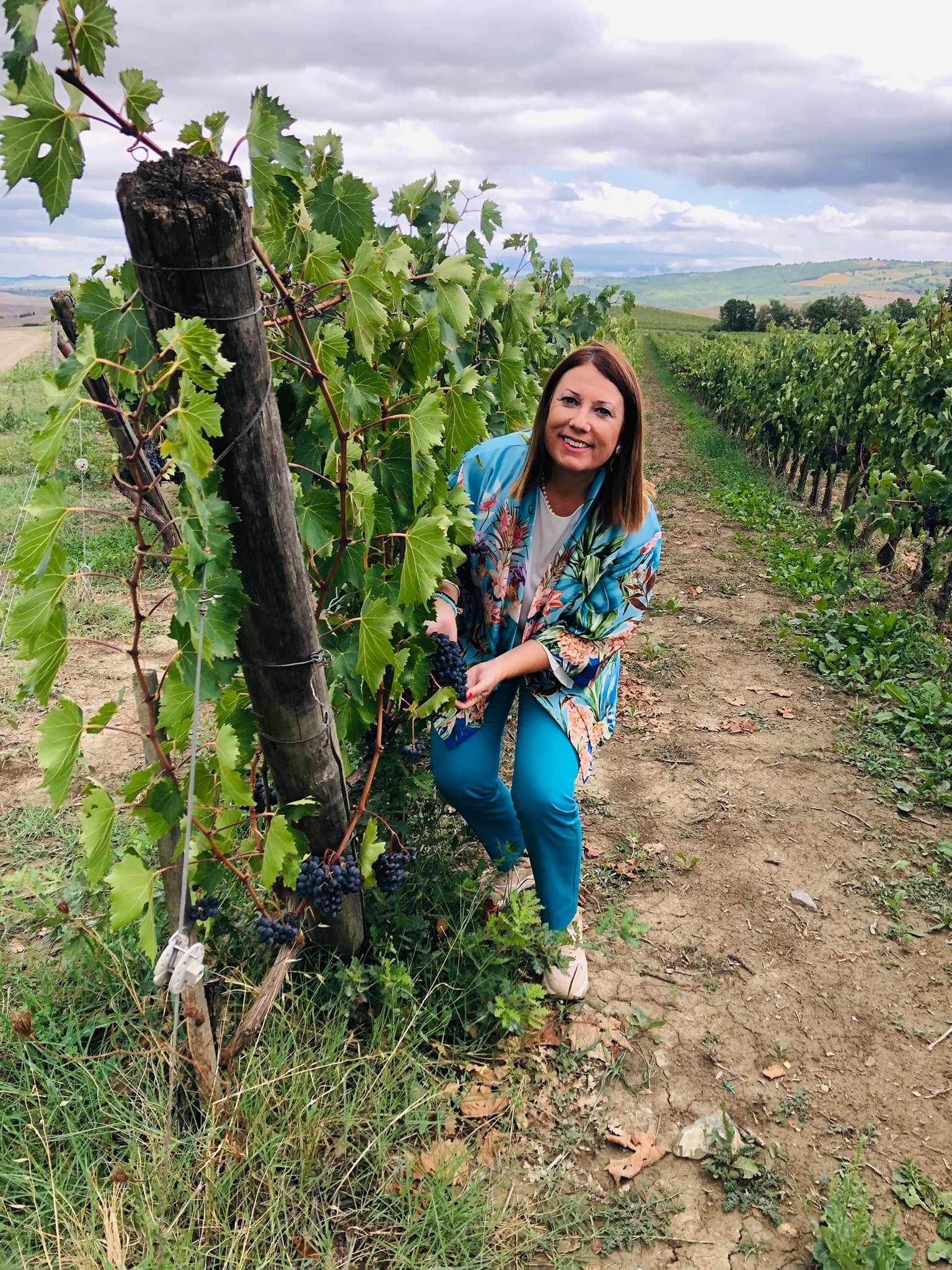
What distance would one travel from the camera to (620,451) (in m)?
2.64

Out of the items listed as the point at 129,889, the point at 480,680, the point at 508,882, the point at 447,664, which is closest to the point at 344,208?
the point at 447,664

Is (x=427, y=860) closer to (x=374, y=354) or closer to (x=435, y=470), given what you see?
(x=435, y=470)

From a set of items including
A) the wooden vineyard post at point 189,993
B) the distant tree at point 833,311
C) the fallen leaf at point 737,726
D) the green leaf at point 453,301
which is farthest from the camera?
the distant tree at point 833,311

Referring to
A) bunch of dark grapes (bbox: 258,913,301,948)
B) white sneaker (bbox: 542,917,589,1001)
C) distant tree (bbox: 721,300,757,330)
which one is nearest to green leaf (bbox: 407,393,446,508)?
bunch of dark grapes (bbox: 258,913,301,948)

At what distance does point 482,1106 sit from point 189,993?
946mm

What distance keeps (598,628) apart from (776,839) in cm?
162

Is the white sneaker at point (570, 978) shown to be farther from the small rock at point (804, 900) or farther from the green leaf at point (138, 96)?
the green leaf at point (138, 96)

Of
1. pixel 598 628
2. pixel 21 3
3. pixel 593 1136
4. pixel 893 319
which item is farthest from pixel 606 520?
pixel 893 319

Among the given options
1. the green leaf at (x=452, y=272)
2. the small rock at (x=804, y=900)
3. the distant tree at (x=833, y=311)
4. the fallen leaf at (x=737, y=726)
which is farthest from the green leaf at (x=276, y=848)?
the distant tree at (x=833, y=311)

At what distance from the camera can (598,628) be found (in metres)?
2.67

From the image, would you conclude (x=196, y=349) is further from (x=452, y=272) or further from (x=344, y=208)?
(x=452, y=272)

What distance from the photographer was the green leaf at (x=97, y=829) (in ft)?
5.78

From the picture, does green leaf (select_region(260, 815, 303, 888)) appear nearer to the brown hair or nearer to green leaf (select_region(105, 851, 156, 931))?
green leaf (select_region(105, 851, 156, 931))

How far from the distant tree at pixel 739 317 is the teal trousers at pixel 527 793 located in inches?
3457
